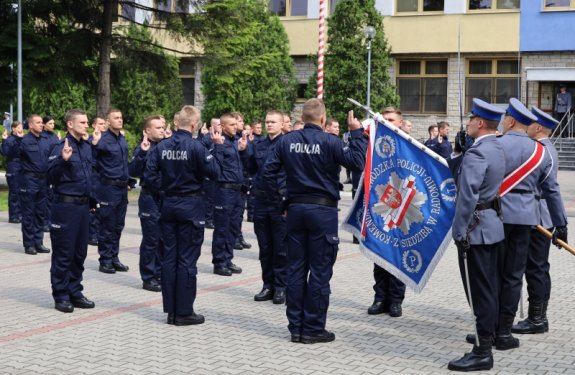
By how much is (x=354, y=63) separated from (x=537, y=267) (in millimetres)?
27006

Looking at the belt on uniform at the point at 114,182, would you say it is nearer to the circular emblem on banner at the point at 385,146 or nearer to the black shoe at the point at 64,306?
the black shoe at the point at 64,306

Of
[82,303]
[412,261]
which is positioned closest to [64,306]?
[82,303]

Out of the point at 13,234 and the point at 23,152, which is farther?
the point at 13,234

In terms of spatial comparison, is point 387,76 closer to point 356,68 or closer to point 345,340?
point 356,68

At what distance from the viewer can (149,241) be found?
415 inches

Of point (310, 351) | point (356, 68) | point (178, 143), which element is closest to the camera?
point (310, 351)

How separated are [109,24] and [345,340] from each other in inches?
724

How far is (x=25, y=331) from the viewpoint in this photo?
7.98 metres

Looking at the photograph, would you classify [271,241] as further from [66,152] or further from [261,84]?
[261,84]

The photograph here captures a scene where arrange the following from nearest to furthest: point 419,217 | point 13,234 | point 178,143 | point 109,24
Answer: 1. point 419,217
2. point 178,143
3. point 13,234
4. point 109,24

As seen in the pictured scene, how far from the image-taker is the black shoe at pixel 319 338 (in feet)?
24.9

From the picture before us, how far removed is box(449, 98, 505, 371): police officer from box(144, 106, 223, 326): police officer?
2646mm

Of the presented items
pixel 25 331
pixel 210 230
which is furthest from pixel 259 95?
pixel 25 331

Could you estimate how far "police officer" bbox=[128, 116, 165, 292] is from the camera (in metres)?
10.2
